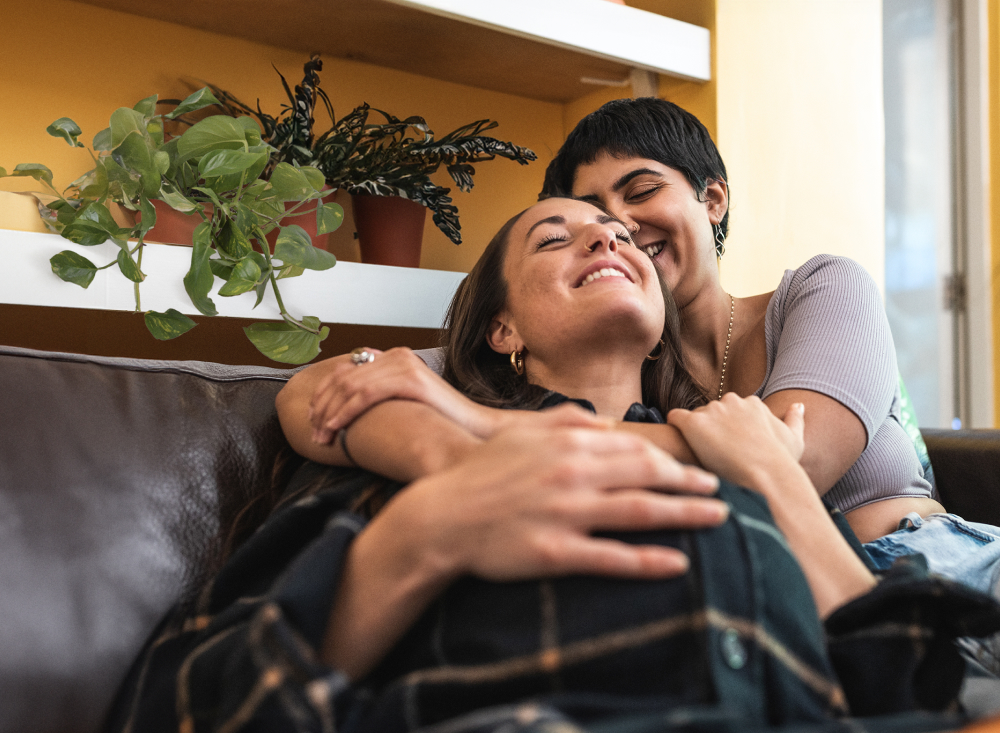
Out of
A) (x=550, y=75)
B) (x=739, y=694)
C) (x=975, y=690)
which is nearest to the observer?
(x=739, y=694)

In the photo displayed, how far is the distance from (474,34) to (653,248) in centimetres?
72

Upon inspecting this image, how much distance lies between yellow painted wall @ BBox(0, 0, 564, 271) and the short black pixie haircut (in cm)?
58

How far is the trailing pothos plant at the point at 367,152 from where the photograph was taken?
1580mm

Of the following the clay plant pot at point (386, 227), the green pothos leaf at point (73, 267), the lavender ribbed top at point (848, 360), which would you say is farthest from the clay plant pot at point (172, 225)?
the lavender ribbed top at point (848, 360)

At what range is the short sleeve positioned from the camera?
1.08 m

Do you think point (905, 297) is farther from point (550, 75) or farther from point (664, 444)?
point (664, 444)

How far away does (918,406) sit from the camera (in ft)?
10.5

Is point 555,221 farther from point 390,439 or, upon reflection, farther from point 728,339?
point 390,439

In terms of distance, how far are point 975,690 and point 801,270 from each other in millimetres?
761

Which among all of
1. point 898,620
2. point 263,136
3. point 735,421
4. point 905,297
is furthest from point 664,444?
point 905,297

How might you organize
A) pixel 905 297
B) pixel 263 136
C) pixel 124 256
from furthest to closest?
1. pixel 905 297
2. pixel 263 136
3. pixel 124 256

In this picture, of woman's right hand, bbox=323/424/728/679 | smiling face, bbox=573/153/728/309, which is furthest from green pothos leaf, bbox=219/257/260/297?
woman's right hand, bbox=323/424/728/679

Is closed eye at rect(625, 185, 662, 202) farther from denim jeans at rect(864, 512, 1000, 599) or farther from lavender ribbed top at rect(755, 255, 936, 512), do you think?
denim jeans at rect(864, 512, 1000, 599)

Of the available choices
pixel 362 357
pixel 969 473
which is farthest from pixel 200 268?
pixel 969 473
